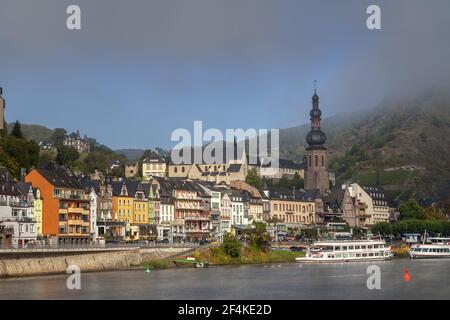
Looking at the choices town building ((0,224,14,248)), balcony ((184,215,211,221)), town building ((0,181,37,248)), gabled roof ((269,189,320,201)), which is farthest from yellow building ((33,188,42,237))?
gabled roof ((269,189,320,201))

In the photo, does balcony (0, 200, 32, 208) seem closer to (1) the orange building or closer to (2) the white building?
(1) the orange building

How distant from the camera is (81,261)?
9800 centimetres

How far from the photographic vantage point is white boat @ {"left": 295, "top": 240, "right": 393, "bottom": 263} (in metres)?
131

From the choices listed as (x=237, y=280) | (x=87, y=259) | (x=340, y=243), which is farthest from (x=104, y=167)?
(x=237, y=280)

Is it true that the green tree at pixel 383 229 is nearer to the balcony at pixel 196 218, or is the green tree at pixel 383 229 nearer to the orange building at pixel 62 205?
the balcony at pixel 196 218

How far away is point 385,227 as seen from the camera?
618ft

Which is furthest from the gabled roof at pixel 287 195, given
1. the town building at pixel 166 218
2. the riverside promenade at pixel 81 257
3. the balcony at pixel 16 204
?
the balcony at pixel 16 204

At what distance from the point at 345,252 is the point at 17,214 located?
4862 centimetres

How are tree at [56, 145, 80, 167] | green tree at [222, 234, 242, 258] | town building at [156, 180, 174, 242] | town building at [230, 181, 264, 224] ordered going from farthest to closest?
1. tree at [56, 145, 80, 167]
2. town building at [230, 181, 264, 224]
3. town building at [156, 180, 174, 242]
4. green tree at [222, 234, 242, 258]

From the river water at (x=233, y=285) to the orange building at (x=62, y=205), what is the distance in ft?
60.9

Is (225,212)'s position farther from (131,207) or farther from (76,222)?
(76,222)

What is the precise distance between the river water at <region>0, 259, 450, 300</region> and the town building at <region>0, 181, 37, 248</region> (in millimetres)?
14411

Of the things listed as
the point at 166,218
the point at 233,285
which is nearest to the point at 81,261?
A: the point at 233,285

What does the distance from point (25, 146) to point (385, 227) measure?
8131 centimetres
